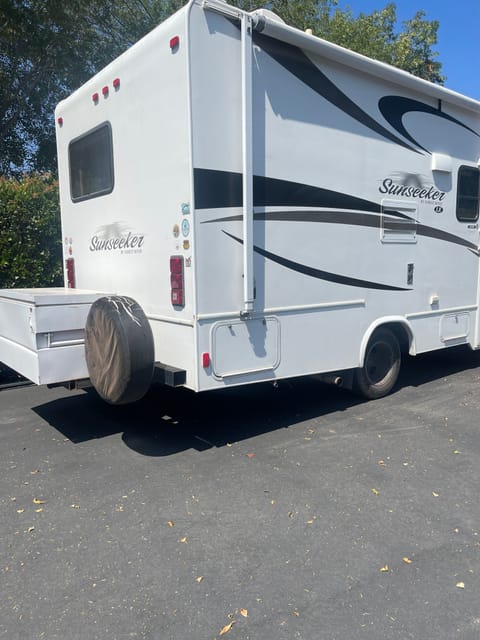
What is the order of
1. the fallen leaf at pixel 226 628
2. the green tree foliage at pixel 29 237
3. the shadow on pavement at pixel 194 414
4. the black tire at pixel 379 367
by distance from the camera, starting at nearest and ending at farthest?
the fallen leaf at pixel 226 628 < the shadow on pavement at pixel 194 414 < the black tire at pixel 379 367 < the green tree foliage at pixel 29 237

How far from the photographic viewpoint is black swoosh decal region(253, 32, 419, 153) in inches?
164

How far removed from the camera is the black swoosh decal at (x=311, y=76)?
13.7 feet

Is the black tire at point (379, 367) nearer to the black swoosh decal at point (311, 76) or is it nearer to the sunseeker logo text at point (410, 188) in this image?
the sunseeker logo text at point (410, 188)

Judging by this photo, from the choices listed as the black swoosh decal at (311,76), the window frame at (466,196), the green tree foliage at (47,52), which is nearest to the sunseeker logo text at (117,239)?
the black swoosh decal at (311,76)

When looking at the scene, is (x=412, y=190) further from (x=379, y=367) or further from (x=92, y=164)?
(x=92, y=164)

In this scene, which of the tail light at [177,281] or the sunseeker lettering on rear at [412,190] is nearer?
the tail light at [177,281]

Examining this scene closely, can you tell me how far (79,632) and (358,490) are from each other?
6.72 ft

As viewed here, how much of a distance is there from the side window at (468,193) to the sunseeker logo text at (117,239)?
3.85 metres

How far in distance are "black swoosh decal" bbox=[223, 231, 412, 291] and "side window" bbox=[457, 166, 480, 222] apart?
4.88 ft

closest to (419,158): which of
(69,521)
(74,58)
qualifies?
(69,521)

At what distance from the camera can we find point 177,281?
13.2 feet

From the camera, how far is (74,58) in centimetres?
917

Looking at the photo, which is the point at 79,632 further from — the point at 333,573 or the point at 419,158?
the point at 419,158

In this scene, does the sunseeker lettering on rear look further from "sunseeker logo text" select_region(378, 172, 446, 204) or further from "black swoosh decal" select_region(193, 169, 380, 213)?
"black swoosh decal" select_region(193, 169, 380, 213)
